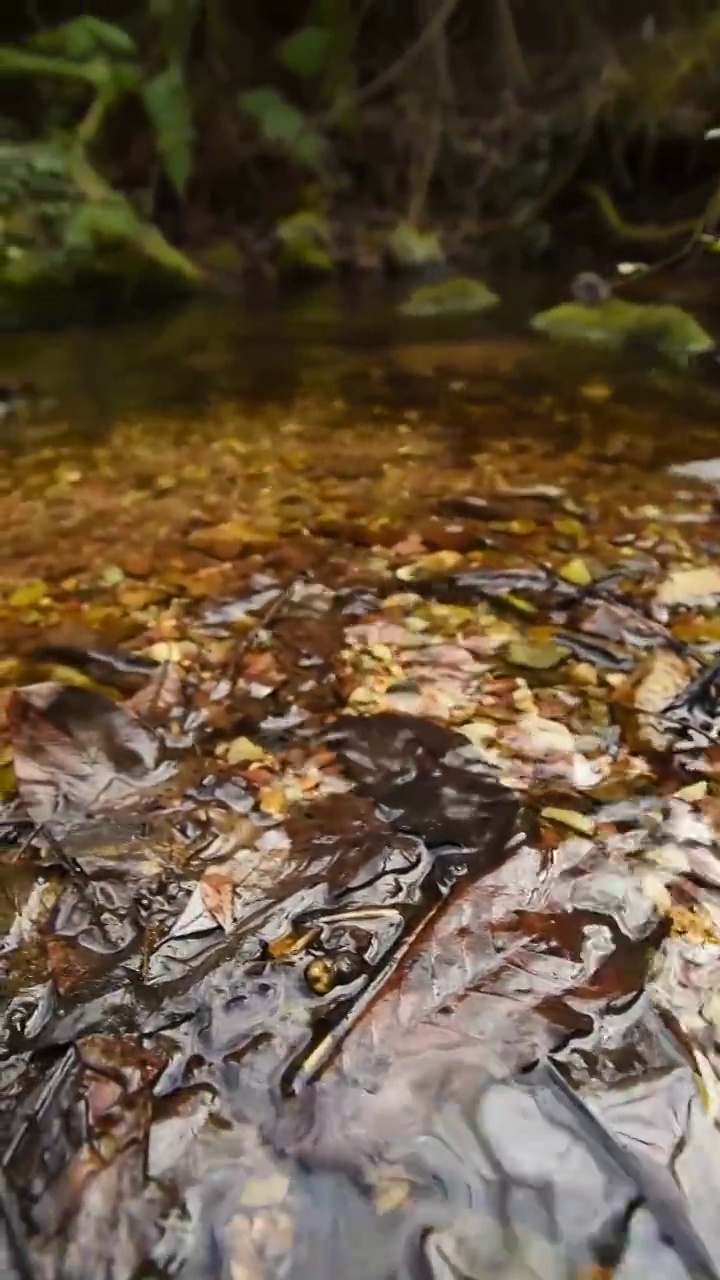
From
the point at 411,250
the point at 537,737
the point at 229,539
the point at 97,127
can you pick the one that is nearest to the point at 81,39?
the point at 97,127

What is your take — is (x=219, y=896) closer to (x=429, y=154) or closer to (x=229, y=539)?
(x=229, y=539)

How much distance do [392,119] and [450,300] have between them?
2.59 meters

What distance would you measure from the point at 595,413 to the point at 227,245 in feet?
13.6

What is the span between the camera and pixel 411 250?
672 centimetres

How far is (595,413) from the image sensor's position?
338 centimetres

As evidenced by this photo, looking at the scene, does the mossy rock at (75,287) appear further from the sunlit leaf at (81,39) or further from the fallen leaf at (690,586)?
the fallen leaf at (690,586)

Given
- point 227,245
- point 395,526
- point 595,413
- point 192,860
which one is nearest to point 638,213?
point 227,245

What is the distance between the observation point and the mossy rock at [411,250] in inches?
263

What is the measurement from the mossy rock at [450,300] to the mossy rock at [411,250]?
4.05 ft

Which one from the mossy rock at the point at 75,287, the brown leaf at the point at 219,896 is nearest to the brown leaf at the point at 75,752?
the brown leaf at the point at 219,896

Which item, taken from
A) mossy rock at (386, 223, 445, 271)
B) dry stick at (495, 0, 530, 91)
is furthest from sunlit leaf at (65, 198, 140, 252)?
dry stick at (495, 0, 530, 91)

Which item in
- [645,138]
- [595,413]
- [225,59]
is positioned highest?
[225,59]

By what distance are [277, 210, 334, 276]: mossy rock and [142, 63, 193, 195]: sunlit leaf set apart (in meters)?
0.75

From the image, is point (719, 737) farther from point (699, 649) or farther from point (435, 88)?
point (435, 88)
